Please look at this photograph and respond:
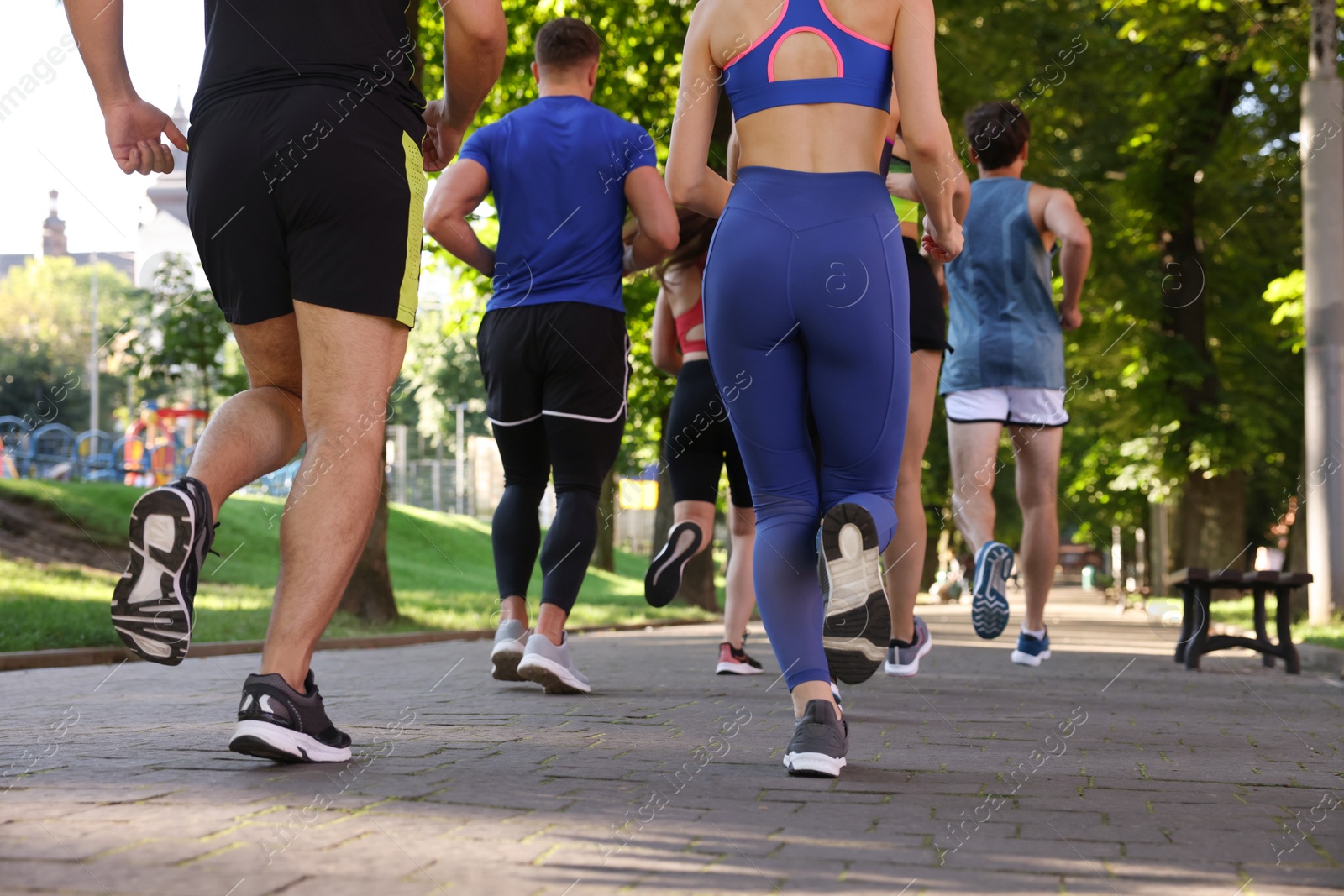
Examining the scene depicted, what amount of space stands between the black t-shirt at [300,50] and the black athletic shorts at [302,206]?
0.03 metres

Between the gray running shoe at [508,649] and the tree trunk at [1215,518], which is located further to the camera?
the tree trunk at [1215,518]

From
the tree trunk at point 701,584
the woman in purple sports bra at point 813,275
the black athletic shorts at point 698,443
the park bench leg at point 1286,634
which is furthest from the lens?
the tree trunk at point 701,584

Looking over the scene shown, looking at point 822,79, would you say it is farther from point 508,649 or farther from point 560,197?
point 508,649

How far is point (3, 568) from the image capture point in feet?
44.5

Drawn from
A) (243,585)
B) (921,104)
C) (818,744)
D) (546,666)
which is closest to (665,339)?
(546,666)

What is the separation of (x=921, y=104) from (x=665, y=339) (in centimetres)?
337

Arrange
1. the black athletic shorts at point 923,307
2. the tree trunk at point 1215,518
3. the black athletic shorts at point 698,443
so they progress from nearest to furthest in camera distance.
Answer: the black athletic shorts at point 923,307, the black athletic shorts at point 698,443, the tree trunk at point 1215,518

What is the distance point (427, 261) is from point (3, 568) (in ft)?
24.0

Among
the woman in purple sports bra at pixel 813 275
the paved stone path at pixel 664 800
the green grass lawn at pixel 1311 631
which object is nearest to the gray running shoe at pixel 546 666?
the paved stone path at pixel 664 800

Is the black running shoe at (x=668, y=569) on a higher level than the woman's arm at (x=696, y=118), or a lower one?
lower

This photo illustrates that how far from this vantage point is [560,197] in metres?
5.87

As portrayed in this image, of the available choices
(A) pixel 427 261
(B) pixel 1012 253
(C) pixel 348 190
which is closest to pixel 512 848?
(C) pixel 348 190

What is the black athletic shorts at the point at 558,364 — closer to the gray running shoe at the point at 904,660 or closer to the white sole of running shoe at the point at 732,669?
the white sole of running shoe at the point at 732,669

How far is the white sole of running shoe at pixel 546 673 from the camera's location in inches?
211
